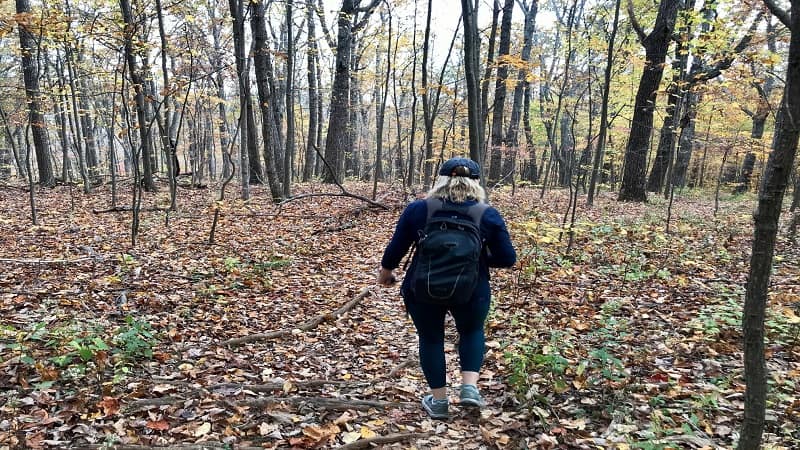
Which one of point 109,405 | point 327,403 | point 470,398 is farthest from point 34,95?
point 470,398

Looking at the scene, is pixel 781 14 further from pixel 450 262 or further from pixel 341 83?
pixel 341 83

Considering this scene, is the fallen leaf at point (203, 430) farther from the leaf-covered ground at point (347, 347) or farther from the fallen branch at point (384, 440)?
the fallen branch at point (384, 440)

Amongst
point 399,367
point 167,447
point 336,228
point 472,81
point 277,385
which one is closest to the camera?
point 167,447

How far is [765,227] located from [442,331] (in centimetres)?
197

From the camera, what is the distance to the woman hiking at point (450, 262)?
295 centimetres

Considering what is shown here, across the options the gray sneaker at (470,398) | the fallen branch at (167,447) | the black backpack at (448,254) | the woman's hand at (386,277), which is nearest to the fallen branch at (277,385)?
the fallen branch at (167,447)

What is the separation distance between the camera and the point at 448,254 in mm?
2936

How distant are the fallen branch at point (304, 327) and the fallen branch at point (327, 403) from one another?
136cm

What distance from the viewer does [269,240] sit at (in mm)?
9180

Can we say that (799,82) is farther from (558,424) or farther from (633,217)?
(633,217)

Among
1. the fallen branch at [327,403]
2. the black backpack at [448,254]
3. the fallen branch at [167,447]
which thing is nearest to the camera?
the fallen branch at [167,447]

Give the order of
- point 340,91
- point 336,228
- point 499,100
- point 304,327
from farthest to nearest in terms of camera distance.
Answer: point 499,100 → point 340,91 → point 336,228 → point 304,327

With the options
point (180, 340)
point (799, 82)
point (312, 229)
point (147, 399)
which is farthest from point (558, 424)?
point (312, 229)

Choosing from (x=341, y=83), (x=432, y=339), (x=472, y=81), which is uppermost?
(x=341, y=83)
